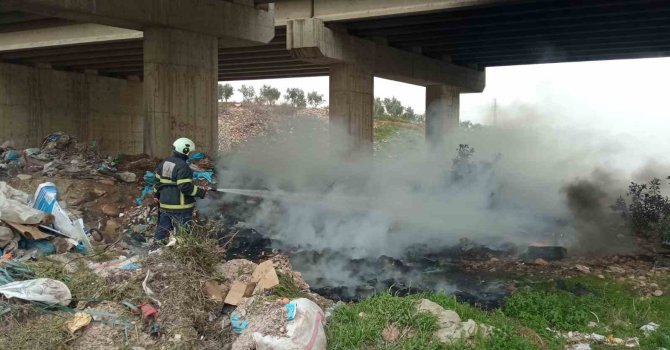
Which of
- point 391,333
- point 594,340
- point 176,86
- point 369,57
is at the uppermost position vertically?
point 369,57

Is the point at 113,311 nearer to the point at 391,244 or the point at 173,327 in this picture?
the point at 173,327

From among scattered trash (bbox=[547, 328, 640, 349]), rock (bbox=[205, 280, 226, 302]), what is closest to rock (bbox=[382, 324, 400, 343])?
rock (bbox=[205, 280, 226, 302])

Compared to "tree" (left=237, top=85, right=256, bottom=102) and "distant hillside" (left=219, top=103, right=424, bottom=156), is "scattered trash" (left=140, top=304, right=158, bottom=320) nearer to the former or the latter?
"distant hillside" (left=219, top=103, right=424, bottom=156)

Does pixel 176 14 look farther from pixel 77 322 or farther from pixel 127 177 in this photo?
pixel 77 322

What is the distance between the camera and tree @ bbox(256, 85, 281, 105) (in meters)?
53.6

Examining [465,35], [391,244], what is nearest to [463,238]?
[391,244]

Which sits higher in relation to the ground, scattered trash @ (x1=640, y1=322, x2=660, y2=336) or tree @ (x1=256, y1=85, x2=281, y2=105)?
tree @ (x1=256, y1=85, x2=281, y2=105)

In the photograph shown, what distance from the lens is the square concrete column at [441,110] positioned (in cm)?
2341

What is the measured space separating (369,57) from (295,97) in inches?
1433

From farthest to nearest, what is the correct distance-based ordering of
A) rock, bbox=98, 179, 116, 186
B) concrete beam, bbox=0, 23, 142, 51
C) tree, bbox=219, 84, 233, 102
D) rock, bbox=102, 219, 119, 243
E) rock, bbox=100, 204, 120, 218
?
tree, bbox=219, 84, 233, 102, concrete beam, bbox=0, 23, 142, 51, rock, bbox=98, 179, 116, 186, rock, bbox=100, 204, 120, 218, rock, bbox=102, 219, 119, 243

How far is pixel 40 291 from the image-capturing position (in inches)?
190

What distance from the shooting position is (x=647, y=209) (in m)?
11.7

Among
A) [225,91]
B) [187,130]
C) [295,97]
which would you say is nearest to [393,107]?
[295,97]

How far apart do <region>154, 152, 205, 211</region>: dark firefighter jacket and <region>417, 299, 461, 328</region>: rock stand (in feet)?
12.5
